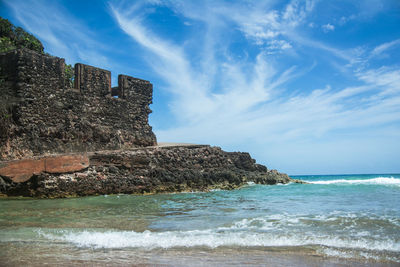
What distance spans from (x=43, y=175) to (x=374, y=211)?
726 centimetres

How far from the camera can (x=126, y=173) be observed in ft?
31.5

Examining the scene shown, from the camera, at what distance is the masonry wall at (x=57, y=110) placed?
888cm

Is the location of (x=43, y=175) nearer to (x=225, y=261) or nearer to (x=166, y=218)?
(x=166, y=218)

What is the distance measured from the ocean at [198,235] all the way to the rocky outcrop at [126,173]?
47.8 inches

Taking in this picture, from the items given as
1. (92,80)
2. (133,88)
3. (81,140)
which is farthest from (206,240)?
(133,88)

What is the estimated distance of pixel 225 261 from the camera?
3293 mm

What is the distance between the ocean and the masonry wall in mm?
2715

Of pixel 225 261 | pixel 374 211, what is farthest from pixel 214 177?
pixel 225 261

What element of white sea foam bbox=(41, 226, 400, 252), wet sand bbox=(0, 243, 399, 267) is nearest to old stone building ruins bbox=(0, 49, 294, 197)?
white sea foam bbox=(41, 226, 400, 252)

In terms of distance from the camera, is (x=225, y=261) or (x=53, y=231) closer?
(x=225, y=261)

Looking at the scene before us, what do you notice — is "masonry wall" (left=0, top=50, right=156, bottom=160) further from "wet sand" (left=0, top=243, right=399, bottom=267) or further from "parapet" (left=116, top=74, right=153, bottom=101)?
"wet sand" (left=0, top=243, right=399, bottom=267)

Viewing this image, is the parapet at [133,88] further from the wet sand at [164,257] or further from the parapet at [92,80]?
the wet sand at [164,257]

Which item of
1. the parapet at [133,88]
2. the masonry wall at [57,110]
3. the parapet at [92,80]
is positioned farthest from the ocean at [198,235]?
the parapet at [133,88]

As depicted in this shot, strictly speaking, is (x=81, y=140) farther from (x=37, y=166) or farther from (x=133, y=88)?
(x=133, y=88)
